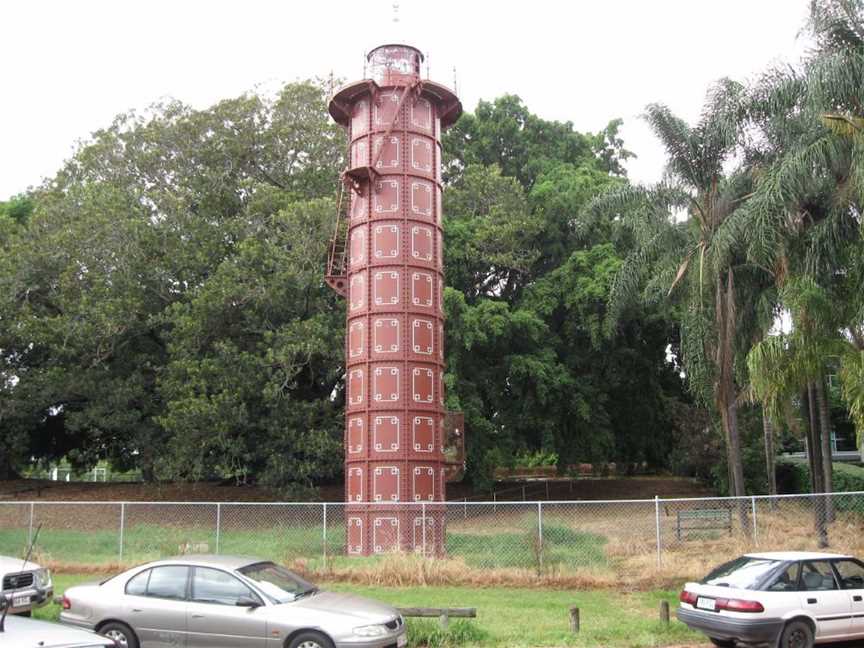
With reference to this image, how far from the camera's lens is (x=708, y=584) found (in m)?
11.8

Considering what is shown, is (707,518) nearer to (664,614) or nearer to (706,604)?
(664,614)

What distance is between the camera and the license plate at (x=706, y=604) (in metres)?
11.4

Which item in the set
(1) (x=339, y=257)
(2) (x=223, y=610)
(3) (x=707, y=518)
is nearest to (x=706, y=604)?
(2) (x=223, y=610)

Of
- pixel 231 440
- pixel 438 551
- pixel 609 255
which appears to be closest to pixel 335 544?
pixel 438 551

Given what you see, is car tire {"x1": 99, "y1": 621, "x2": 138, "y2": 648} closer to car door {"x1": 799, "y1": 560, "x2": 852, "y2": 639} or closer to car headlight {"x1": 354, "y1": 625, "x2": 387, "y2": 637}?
car headlight {"x1": 354, "y1": 625, "x2": 387, "y2": 637}

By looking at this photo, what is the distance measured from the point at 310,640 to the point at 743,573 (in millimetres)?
5597

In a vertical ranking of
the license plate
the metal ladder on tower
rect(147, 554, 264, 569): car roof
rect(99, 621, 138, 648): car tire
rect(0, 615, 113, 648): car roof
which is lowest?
rect(99, 621, 138, 648): car tire

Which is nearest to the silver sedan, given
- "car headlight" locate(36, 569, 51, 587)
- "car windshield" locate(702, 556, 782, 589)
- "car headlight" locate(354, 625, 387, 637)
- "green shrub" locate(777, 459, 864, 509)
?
"car headlight" locate(354, 625, 387, 637)

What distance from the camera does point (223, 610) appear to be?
10.8m

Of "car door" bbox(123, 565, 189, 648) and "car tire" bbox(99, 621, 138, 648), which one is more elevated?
"car door" bbox(123, 565, 189, 648)

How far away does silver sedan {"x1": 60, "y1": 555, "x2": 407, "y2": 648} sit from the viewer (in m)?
10.4

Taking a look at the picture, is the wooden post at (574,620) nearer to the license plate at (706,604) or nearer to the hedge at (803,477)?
the license plate at (706,604)

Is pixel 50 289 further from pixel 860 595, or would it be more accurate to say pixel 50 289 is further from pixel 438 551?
pixel 860 595

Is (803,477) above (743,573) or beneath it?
above
